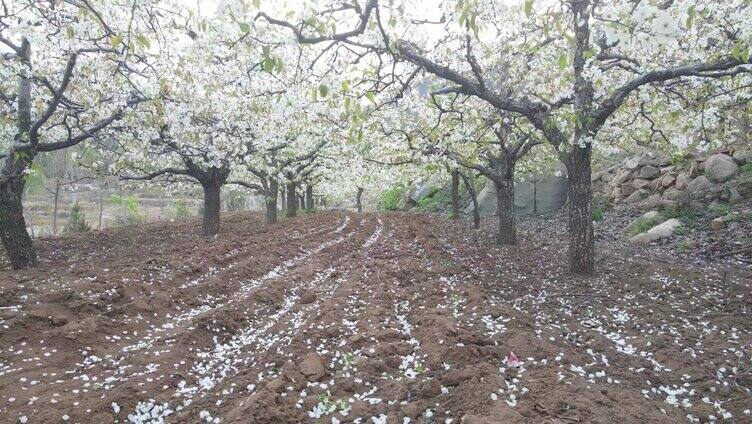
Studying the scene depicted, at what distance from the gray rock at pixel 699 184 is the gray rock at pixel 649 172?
3050 millimetres

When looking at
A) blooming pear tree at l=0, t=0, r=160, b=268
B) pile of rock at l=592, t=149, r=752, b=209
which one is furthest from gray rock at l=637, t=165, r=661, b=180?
blooming pear tree at l=0, t=0, r=160, b=268

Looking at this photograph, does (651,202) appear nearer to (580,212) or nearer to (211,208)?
(580,212)

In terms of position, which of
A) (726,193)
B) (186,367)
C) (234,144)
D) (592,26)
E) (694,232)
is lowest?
(186,367)

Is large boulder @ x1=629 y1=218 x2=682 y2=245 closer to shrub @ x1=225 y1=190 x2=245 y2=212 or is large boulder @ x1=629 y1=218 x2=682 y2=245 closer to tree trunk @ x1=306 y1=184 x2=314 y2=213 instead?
tree trunk @ x1=306 y1=184 x2=314 y2=213

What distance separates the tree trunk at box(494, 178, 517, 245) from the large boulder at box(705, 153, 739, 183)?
8.02 m

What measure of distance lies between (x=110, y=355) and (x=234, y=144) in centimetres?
1087

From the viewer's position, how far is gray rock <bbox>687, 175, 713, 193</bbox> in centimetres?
1577

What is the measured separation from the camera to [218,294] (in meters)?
9.12

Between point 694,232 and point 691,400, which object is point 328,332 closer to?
point 691,400

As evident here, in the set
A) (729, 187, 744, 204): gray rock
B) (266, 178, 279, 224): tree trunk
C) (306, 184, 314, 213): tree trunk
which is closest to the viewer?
(729, 187, 744, 204): gray rock

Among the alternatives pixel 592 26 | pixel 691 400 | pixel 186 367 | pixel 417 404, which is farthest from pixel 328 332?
pixel 592 26

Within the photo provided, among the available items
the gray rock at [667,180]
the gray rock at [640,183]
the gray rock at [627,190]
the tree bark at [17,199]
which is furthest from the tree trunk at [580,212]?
the gray rock at [627,190]

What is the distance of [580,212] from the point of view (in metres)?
9.09

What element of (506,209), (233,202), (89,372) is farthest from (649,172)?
(233,202)
